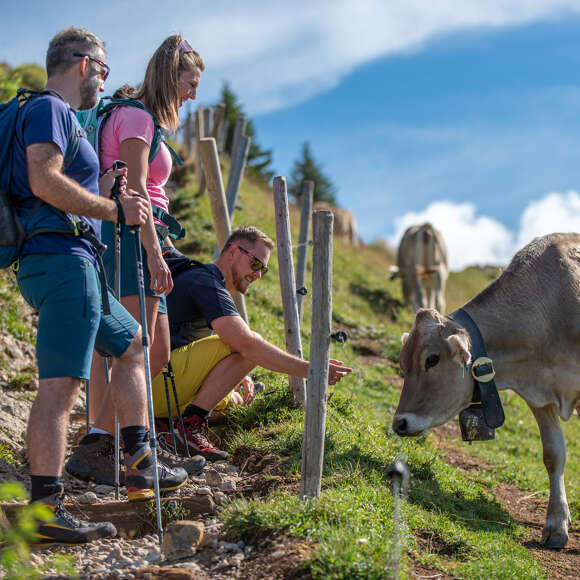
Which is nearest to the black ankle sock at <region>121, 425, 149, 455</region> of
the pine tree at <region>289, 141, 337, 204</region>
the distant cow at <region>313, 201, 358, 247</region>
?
the distant cow at <region>313, 201, 358, 247</region>

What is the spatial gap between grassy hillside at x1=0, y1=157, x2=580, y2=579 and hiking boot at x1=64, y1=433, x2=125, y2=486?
1007 millimetres

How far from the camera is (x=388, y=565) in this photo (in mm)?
3572

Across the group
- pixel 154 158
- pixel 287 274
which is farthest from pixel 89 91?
pixel 287 274

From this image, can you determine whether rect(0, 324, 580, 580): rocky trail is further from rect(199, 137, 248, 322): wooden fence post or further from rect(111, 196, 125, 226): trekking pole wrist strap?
rect(199, 137, 248, 322): wooden fence post

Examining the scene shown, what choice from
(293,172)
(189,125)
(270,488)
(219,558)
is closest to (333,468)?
(270,488)

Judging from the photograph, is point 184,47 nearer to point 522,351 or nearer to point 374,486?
point 374,486

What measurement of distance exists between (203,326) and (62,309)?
8.28 ft

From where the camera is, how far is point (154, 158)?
16.0ft

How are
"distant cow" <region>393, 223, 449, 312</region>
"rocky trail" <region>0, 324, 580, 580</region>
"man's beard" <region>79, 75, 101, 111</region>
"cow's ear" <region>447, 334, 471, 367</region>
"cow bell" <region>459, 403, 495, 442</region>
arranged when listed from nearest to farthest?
"rocky trail" <region>0, 324, 580, 580</region>, "man's beard" <region>79, 75, 101, 111</region>, "cow's ear" <region>447, 334, 471, 367</region>, "cow bell" <region>459, 403, 495, 442</region>, "distant cow" <region>393, 223, 449, 312</region>

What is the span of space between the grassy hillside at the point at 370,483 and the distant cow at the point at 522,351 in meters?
0.55

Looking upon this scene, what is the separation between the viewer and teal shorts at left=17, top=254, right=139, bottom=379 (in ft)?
11.7

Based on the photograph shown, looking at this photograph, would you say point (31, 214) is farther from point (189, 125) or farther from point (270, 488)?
point (189, 125)

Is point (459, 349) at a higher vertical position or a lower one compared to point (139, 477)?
higher

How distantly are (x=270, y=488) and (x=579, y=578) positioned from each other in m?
2.26
